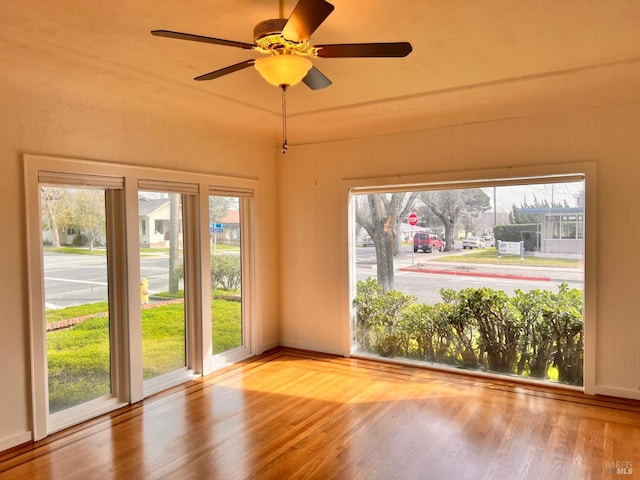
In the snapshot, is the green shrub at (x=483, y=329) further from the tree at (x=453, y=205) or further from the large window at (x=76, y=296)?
Result: the large window at (x=76, y=296)

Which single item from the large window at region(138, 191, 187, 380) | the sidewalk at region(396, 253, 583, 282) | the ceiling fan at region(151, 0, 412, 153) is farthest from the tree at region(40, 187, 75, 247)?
the sidewalk at region(396, 253, 583, 282)

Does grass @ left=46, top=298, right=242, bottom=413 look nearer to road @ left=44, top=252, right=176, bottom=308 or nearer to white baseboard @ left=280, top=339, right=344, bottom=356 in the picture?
road @ left=44, top=252, right=176, bottom=308

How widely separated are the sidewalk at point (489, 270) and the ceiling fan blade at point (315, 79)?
2.87 metres

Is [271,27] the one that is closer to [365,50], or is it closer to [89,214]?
[365,50]

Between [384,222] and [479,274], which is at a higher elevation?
[384,222]

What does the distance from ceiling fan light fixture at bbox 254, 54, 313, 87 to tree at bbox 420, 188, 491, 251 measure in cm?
296

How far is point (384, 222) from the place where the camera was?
5336 mm

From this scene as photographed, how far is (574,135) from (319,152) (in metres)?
2.68

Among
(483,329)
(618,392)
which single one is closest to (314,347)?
(483,329)

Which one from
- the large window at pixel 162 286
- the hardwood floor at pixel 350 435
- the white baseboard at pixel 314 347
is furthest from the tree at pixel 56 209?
the white baseboard at pixel 314 347

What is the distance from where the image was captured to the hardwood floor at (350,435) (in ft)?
9.82

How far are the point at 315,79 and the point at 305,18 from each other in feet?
2.54

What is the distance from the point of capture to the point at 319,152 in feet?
18.3

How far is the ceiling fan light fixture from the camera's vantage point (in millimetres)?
2242
